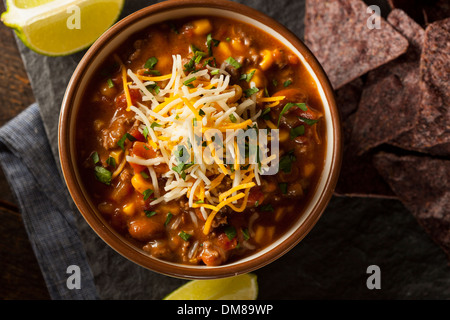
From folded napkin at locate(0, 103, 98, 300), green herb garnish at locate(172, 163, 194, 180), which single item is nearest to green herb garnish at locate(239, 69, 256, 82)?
green herb garnish at locate(172, 163, 194, 180)

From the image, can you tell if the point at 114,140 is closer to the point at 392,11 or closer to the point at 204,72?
the point at 204,72

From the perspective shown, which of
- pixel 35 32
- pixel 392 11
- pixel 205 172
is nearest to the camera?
pixel 205 172

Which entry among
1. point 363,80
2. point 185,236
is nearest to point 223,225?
point 185,236

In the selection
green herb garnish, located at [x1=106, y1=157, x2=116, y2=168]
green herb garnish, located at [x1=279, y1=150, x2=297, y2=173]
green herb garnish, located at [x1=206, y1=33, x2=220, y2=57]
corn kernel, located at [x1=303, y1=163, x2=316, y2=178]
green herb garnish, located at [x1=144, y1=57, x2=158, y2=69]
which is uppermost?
green herb garnish, located at [x1=206, y1=33, x2=220, y2=57]

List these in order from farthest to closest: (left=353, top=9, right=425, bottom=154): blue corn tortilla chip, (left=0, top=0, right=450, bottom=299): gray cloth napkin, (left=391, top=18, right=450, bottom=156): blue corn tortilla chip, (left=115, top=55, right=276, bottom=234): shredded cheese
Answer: (left=0, top=0, right=450, bottom=299): gray cloth napkin
(left=353, top=9, right=425, bottom=154): blue corn tortilla chip
(left=391, top=18, right=450, bottom=156): blue corn tortilla chip
(left=115, top=55, right=276, bottom=234): shredded cheese

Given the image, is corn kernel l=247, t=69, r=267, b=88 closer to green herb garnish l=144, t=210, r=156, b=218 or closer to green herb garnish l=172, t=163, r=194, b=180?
green herb garnish l=172, t=163, r=194, b=180

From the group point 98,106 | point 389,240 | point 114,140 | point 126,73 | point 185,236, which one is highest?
point 126,73
